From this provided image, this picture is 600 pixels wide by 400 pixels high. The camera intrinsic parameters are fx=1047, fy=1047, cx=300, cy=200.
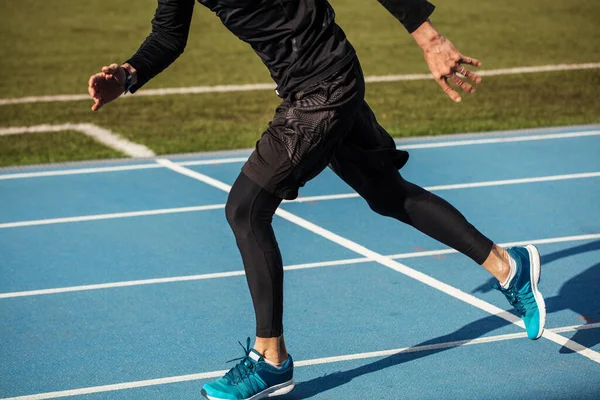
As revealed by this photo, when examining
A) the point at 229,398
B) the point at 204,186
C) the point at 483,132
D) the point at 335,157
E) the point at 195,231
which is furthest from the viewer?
the point at 483,132

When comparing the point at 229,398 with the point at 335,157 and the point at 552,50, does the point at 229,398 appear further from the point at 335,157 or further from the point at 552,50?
the point at 552,50

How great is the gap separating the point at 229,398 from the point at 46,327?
150cm

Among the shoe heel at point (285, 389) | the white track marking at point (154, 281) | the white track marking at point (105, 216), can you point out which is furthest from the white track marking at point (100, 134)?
the shoe heel at point (285, 389)

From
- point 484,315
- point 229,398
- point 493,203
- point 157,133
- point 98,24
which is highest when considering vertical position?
point 229,398

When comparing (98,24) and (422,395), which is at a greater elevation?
(422,395)

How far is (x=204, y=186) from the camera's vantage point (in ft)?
25.7

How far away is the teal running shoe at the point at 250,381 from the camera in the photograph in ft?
13.4

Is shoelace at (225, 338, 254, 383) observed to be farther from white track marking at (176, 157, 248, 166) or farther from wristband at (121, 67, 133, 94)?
white track marking at (176, 157, 248, 166)

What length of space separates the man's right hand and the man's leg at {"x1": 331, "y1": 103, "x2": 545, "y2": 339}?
94 centimetres

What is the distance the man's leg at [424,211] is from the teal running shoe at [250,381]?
80 centimetres

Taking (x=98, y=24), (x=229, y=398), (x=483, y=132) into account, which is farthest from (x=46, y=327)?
(x=98, y=24)

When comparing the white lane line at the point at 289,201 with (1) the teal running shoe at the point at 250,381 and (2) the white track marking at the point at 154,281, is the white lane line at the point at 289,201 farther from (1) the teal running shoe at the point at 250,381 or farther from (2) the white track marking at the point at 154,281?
(1) the teal running shoe at the point at 250,381

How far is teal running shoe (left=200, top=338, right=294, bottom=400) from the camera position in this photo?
407cm

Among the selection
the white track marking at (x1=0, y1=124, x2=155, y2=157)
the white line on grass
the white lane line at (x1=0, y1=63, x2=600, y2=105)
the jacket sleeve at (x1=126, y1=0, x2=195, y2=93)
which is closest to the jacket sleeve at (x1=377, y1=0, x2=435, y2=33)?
the jacket sleeve at (x1=126, y1=0, x2=195, y2=93)
